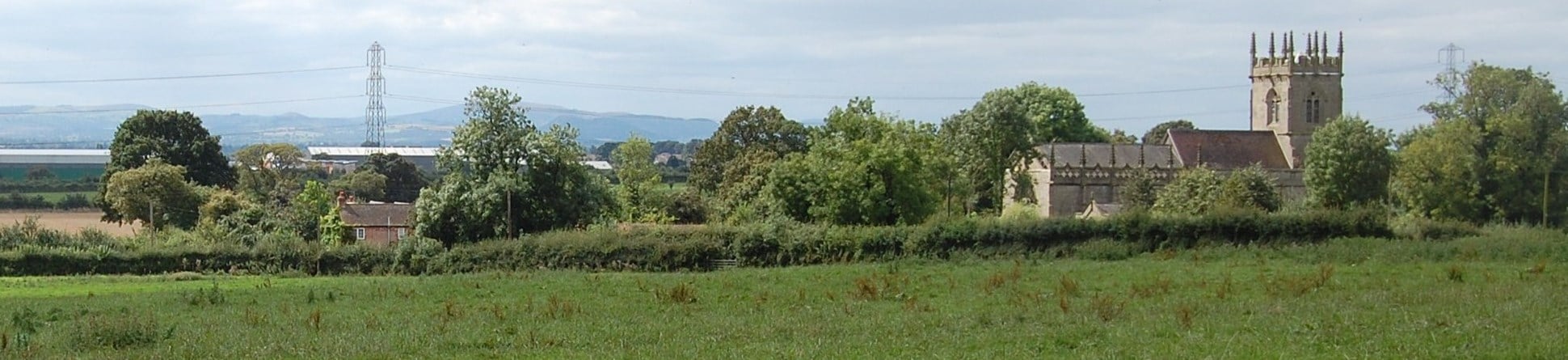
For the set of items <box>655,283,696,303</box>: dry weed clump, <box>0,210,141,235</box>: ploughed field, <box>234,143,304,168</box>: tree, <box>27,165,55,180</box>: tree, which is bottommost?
<box>0,210,141,235</box>: ploughed field

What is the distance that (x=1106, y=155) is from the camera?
95125 mm

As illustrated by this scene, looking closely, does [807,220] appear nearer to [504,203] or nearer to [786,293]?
[504,203]

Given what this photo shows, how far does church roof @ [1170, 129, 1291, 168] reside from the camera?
96.1m

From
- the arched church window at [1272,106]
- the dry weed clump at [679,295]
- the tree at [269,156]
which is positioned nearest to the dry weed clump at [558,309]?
the dry weed clump at [679,295]

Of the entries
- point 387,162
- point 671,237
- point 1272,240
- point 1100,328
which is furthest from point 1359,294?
point 387,162

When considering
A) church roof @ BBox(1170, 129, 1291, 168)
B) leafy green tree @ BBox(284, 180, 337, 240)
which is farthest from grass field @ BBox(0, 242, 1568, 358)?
church roof @ BBox(1170, 129, 1291, 168)

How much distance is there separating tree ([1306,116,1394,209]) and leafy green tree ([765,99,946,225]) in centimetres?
2004

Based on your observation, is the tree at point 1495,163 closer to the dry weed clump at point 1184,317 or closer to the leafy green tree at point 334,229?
the leafy green tree at point 334,229

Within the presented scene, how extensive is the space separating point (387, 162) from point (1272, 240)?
262ft

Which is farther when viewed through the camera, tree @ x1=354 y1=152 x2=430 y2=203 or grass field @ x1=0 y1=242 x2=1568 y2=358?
tree @ x1=354 y1=152 x2=430 y2=203

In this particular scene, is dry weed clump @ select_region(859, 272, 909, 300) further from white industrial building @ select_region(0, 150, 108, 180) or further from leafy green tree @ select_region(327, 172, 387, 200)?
white industrial building @ select_region(0, 150, 108, 180)

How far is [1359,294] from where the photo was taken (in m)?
26.9

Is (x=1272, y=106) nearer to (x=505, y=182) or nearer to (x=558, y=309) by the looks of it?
(x=505, y=182)

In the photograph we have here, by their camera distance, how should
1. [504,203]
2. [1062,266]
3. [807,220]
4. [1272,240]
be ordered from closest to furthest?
[1062,266], [1272,240], [504,203], [807,220]
